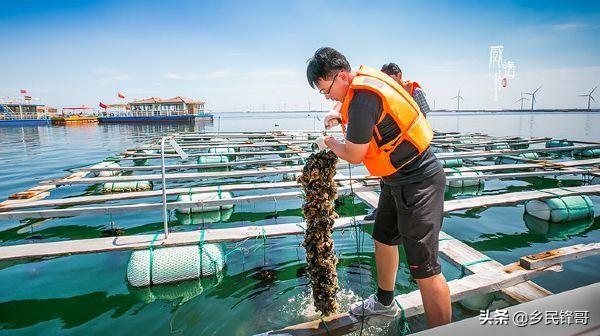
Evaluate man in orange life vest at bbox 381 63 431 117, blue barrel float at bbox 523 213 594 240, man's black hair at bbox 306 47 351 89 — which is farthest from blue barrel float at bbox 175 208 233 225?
blue barrel float at bbox 523 213 594 240

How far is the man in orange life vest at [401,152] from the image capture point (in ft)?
7.97

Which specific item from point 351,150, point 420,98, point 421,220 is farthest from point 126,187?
point 421,220

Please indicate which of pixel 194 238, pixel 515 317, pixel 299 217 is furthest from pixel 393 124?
pixel 299 217

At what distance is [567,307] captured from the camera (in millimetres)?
1483

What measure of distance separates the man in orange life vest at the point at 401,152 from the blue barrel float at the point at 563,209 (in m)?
7.00

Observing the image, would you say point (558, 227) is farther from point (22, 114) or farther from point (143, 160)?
point (22, 114)

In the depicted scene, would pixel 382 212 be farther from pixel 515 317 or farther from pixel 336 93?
pixel 515 317

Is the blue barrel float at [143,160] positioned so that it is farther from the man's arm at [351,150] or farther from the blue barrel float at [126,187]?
the man's arm at [351,150]

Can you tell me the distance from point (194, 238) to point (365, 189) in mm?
4269

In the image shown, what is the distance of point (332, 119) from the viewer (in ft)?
9.85

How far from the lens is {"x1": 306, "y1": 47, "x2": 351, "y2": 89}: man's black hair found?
2570 mm

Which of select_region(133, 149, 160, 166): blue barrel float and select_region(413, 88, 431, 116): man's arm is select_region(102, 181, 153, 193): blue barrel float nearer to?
select_region(133, 149, 160, 166): blue barrel float

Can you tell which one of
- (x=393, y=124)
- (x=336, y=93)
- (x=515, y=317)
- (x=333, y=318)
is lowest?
(x=333, y=318)

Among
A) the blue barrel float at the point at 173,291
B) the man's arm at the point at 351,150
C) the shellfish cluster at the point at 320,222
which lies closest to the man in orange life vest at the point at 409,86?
the shellfish cluster at the point at 320,222
